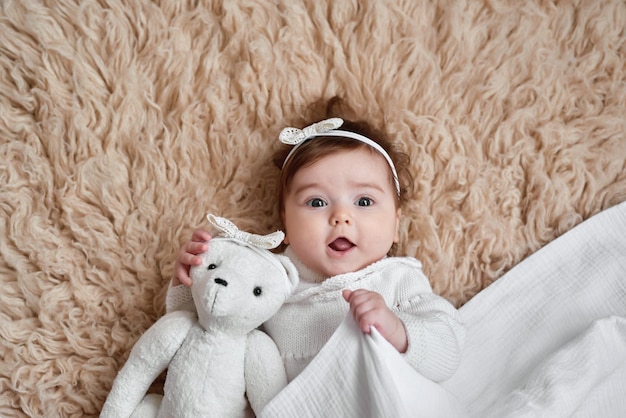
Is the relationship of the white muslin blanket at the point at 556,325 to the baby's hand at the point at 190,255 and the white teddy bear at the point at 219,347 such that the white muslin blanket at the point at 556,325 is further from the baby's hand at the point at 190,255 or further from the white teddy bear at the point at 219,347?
the baby's hand at the point at 190,255

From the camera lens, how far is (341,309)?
125 centimetres

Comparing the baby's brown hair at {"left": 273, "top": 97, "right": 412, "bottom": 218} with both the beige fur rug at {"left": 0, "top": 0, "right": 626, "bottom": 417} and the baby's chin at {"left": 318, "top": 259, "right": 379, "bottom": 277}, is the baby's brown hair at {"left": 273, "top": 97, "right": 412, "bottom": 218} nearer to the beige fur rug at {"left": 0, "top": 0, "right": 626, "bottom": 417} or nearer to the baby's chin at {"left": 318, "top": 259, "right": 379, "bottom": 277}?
the beige fur rug at {"left": 0, "top": 0, "right": 626, "bottom": 417}

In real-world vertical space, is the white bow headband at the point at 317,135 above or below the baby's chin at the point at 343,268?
above

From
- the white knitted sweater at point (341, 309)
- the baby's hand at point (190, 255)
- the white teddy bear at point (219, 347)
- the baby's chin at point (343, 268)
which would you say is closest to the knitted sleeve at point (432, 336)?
the white knitted sweater at point (341, 309)

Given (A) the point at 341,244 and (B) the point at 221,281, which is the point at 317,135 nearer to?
(A) the point at 341,244

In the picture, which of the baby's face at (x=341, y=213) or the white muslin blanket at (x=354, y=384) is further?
the baby's face at (x=341, y=213)

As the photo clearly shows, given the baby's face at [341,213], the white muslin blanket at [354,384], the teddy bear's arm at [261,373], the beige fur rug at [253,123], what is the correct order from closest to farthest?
1. the white muslin blanket at [354,384]
2. the teddy bear's arm at [261,373]
3. the baby's face at [341,213]
4. the beige fur rug at [253,123]

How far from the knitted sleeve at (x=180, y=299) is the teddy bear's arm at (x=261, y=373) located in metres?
0.15

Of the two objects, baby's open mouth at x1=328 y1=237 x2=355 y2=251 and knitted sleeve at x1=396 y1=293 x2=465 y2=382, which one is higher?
baby's open mouth at x1=328 y1=237 x2=355 y2=251

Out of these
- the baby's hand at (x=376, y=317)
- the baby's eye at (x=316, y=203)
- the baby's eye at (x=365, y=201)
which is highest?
the baby's eye at (x=365, y=201)

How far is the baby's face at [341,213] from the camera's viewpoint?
4.20 ft

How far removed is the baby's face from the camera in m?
1.28

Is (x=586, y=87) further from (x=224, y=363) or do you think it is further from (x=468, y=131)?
(x=224, y=363)

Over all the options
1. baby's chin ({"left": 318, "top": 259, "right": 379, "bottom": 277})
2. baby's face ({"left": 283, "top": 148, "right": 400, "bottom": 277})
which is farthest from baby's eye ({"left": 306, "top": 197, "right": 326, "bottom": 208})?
baby's chin ({"left": 318, "top": 259, "right": 379, "bottom": 277})
